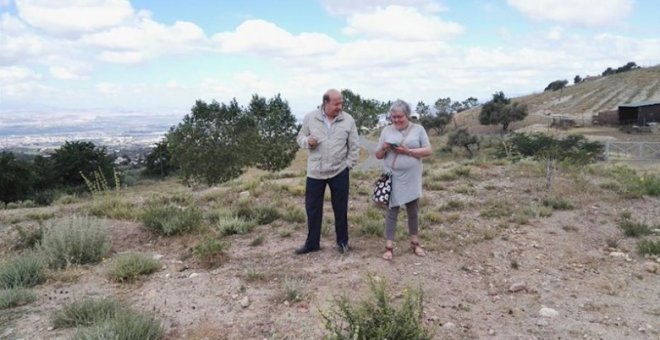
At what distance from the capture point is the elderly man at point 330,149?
5.06m

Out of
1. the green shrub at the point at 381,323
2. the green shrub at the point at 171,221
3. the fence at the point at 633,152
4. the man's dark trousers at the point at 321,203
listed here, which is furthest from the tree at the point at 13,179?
the fence at the point at 633,152

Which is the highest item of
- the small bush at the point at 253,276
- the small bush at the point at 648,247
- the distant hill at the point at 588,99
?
the distant hill at the point at 588,99

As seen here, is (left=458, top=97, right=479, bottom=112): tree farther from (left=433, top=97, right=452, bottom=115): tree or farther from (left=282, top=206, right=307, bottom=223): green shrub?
(left=282, top=206, right=307, bottom=223): green shrub

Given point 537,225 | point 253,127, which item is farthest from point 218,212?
point 253,127

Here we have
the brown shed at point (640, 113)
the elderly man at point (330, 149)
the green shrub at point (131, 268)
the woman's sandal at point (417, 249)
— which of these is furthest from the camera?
the brown shed at point (640, 113)

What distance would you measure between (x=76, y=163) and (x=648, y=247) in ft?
131

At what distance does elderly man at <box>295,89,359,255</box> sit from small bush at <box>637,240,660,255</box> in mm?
3545

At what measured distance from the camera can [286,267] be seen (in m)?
4.98

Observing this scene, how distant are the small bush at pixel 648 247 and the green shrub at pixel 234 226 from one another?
191 inches

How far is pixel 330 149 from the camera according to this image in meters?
5.06

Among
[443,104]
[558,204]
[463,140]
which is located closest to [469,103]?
[443,104]

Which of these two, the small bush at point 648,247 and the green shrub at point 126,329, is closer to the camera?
the green shrub at point 126,329

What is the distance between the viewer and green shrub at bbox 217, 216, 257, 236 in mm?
6336

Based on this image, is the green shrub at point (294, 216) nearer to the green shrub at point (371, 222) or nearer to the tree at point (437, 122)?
the green shrub at point (371, 222)
